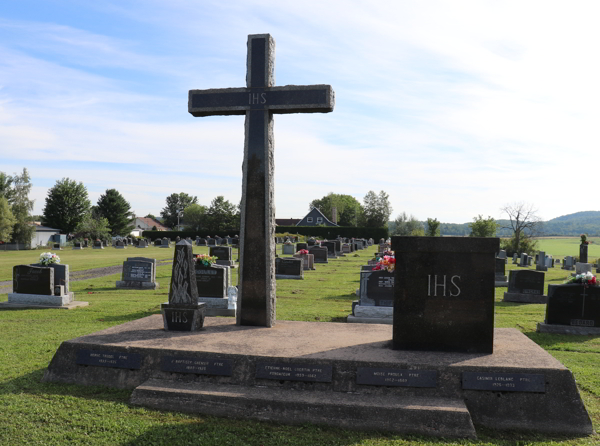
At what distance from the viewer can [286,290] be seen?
56.4 feet

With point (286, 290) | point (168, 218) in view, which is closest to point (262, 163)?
point (286, 290)

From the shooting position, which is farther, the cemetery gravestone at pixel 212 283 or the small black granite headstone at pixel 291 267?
the small black granite headstone at pixel 291 267

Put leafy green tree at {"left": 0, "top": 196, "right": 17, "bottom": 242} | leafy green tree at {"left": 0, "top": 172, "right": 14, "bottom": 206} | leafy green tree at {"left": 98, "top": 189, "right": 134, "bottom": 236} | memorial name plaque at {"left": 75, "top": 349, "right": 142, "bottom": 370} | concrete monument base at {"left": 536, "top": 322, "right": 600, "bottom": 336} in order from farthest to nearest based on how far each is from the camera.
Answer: leafy green tree at {"left": 98, "top": 189, "right": 134, "bottom": 236}
leafy green tree at {"left": 0, "top": 172, "right": 14, "bottom": 206}
leafy green tree at {"left": 0, "top": 196, "right": 17, "bottom": 242}
concrete monument base at {"left": 536, "top": 322, "right": 600, "bottom": 336}
memorial name plaque at {"left": 75, "top": 349, "right": 142, "bottom": 370}

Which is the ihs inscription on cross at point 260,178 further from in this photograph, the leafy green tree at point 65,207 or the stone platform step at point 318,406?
the leafy green tree at point 65,207

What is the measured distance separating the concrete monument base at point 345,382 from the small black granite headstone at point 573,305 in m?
4.92

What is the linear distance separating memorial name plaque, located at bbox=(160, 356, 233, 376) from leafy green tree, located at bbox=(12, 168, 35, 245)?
1857 inches

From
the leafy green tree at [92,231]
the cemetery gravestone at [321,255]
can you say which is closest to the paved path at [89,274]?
the cemetery gravestone at [321,255]

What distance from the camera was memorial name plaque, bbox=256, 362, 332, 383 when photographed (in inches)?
216

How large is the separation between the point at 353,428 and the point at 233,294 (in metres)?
7.90

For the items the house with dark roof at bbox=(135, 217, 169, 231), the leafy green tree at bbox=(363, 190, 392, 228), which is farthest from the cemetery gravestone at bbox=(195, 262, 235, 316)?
the house with dark roof at bbox=(135, 217, 169, 231)

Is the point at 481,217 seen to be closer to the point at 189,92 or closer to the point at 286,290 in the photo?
the point at 286,290

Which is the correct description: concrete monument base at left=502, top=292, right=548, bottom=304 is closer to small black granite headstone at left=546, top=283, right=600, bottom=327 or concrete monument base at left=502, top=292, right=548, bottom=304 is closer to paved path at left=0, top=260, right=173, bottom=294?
small black granite headstone at left=546, top=283, right=600, bottom=327

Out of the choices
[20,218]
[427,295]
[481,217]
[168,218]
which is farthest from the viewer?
[168,218]

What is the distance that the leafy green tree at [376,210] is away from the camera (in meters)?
91.3
